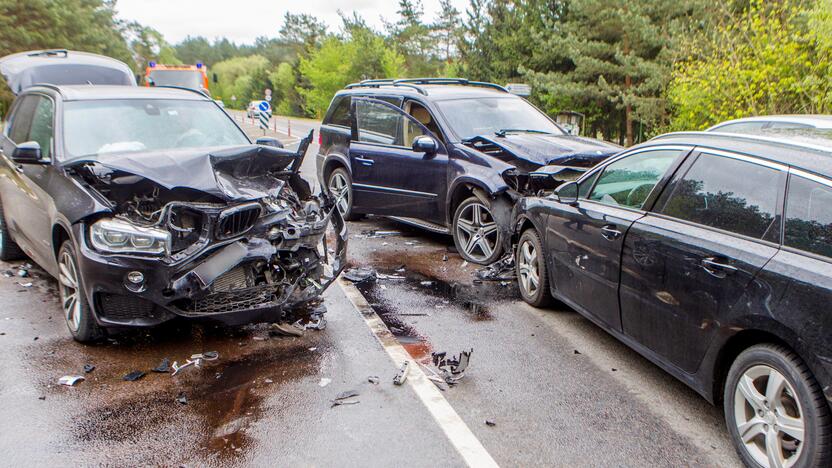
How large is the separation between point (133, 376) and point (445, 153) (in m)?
4.43

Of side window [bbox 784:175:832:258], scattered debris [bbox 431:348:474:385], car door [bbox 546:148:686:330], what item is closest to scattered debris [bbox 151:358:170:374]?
scattered debris [bbox 431:348:474:385]

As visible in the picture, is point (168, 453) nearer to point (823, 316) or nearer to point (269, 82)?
point (823, 316)

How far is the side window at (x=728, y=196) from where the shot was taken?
3209mm

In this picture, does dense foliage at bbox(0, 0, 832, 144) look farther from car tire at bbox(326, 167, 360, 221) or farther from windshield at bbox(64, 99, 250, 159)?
windshield at bbox(64, 99, 250, 159)

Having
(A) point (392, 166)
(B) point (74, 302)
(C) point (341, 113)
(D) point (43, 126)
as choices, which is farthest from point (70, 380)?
(C) point (341, 113)

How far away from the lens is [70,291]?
486cm

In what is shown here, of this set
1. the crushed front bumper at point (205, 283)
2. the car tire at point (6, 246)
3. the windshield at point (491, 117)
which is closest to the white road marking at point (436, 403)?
the crushed front bumper at point (205, 283)

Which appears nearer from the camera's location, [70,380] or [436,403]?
[436,403]

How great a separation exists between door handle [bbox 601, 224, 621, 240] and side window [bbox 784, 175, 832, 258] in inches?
48.9

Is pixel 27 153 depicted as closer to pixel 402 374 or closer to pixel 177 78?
pixel 402 374

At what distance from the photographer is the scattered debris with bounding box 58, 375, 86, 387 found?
410cm

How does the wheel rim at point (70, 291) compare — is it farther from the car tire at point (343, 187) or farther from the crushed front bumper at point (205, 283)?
the car tire at point (343, 187)

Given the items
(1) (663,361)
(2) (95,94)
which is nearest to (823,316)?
(1) (663,361)

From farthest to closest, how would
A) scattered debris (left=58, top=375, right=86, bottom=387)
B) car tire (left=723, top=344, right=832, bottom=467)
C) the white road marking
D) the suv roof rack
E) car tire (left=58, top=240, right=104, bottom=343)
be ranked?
the suv roof rack < car tire (left=58, top=240, right=104, bottom=343) < scattered debris (left=58, top=375, right=86, bottom=387) < the white road marking < car tire (left=723, top=344, right=832, bottom=467)
